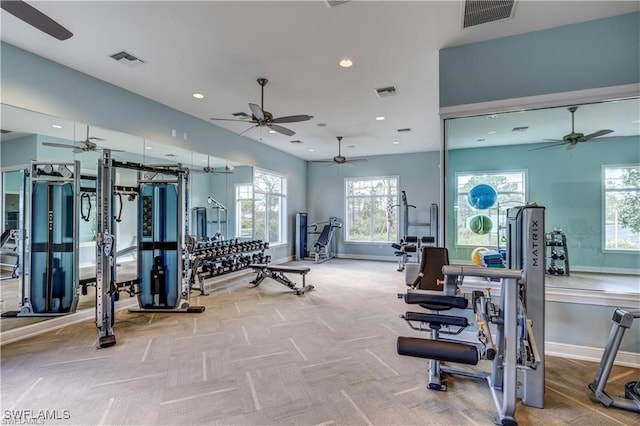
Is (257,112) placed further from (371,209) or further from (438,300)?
(371,209)

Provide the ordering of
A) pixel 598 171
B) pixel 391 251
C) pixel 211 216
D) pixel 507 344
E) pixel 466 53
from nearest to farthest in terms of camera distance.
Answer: pixel 507 344
pixel 466 53
pixel 598 171
pixel 211 216
pixel 391 251

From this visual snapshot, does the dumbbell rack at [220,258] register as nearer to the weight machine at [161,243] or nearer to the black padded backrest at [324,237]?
the weight machine at [161,243]

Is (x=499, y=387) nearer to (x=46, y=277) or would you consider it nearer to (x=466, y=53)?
(x=466, y=53)

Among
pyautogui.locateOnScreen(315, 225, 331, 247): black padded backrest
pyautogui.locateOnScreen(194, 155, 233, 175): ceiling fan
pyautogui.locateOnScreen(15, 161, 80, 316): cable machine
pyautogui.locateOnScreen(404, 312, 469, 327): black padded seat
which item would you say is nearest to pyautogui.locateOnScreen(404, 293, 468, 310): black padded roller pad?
pyautogui.locateOnScreen(404, 312, 469, 327): black padded seat

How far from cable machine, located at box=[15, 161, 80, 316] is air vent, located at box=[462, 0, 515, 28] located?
16.4ft

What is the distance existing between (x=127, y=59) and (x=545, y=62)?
4.63m

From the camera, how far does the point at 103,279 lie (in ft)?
11.6

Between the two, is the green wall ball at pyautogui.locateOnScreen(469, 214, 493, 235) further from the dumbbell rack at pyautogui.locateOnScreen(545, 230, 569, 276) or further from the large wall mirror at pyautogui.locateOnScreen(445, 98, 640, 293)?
the dumbbell rack at pyautogui.locateOnScreen(545, 230, 569, 276)

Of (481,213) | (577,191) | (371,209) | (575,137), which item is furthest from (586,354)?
(371,209)

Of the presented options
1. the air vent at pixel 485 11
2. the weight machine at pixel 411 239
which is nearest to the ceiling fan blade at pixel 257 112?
the air vent at pixel 485 11

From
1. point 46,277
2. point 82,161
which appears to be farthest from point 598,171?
point 46,277

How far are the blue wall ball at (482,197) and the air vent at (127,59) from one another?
473cm

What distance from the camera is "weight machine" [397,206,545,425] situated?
6.97ft

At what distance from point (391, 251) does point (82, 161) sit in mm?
7978
